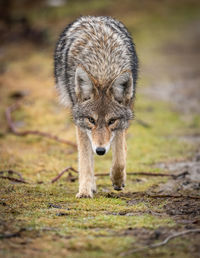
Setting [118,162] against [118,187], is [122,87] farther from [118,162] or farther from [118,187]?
[118,187]

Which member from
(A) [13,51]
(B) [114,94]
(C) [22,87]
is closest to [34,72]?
(C) [22,87]

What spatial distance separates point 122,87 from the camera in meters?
5.41

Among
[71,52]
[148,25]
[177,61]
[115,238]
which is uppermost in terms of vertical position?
[148,25]

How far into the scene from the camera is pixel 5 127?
990cm

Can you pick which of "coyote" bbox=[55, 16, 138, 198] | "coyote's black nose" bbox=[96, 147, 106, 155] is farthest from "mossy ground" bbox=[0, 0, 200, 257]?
"coyote's black nose" bbox=[96, 147, 106, 155]

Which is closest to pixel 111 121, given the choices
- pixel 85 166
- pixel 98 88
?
pixel 98 88

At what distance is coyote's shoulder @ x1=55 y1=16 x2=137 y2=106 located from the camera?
570 centimetres

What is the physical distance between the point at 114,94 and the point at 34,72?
1087 centimetres

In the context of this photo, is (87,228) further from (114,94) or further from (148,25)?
(148,25)

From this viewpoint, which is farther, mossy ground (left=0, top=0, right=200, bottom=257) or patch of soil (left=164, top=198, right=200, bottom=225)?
patch of soil (left=164, top=198, right=200, bottom=225)

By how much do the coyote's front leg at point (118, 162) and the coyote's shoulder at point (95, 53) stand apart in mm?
781

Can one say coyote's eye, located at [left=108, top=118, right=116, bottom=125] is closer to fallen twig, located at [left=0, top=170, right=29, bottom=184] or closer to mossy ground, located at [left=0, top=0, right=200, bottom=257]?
mossy ground, located at [left=0, top=0, right=200, bottom=257]

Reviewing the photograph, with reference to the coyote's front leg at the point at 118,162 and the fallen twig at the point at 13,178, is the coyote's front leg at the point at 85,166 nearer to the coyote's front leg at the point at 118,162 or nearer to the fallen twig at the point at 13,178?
the coyote's front leg at the point at 118,162

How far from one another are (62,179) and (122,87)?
1987 millimetres
